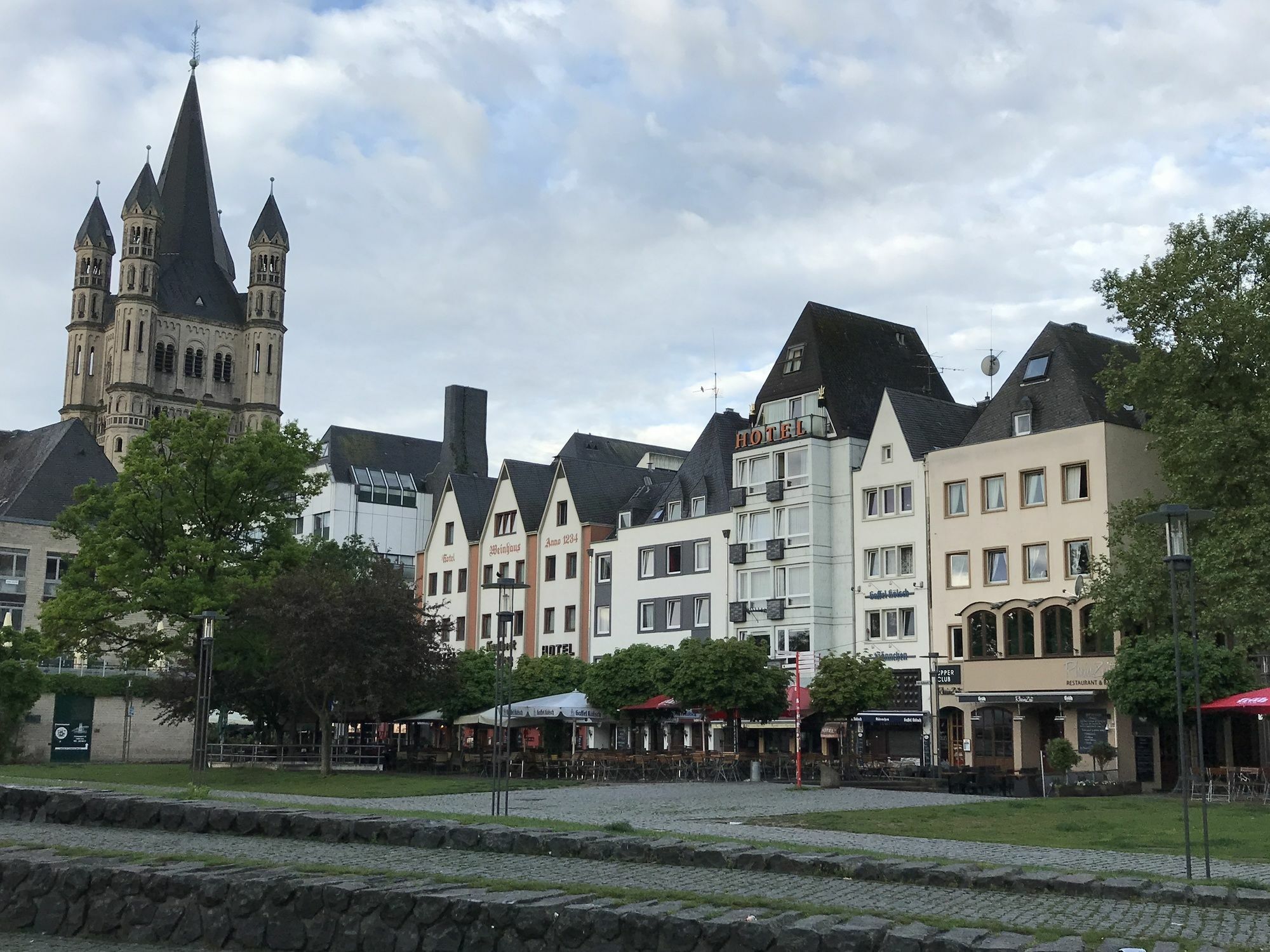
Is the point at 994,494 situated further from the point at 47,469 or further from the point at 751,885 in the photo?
the point at 47,469

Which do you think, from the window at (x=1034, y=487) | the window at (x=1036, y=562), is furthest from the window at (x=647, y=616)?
the window at (x=1034, y=487)

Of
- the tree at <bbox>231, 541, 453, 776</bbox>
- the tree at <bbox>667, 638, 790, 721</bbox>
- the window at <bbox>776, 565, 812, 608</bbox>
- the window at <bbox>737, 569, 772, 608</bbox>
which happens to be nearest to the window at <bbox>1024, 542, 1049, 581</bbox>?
the window at <bbox>776, 565, 812, 608</bbox>

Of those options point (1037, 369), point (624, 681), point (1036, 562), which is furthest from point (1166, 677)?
point (624, 681)

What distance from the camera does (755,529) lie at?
224 ft

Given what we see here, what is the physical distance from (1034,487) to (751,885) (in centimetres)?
4368

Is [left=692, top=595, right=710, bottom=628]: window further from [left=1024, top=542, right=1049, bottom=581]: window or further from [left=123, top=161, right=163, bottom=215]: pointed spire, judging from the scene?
[left=123, top=161, right=163, bottom=215]: pointed spire

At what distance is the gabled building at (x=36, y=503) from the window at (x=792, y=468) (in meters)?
38.3

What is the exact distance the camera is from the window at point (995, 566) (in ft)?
190

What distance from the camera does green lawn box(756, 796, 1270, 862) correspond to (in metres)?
25.2

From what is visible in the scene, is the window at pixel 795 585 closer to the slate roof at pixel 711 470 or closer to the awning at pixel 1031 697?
the slate roof at pixel 711 470

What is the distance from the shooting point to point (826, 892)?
15414 millimetres

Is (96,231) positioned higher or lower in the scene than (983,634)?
higher

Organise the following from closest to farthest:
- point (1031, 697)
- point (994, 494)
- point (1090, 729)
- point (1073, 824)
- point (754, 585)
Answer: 1. point (1073, 824)
2. point (1090, 729)
3. point (1031, 697)
4. point (994, 494)
5. point (754, 585)

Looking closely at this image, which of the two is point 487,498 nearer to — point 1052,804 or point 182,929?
point 1052,804
